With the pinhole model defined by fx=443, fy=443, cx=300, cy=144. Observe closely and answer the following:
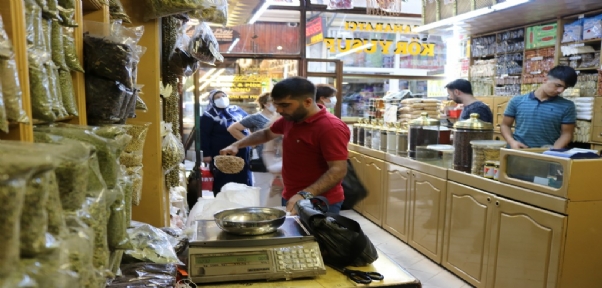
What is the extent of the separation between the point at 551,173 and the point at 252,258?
1.99 meters

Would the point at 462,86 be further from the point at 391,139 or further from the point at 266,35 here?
the point at 266,35

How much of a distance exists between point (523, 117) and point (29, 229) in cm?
416

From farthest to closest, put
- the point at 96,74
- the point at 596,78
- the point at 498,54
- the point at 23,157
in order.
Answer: the point at 498,54 < the point at 596,78 < the point at 96,74 < the point at 23,157

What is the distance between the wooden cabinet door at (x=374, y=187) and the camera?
15.5 feet

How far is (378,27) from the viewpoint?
6.97 meters

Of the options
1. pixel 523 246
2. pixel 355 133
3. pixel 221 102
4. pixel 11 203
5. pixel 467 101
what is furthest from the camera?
pixel 355 133

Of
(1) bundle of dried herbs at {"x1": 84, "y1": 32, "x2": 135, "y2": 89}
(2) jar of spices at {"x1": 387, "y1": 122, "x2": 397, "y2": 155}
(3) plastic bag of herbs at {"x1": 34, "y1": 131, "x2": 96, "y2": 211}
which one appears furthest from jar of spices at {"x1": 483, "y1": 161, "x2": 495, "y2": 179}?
(3) plastic bag of herbs at {"x1": 34, "y1": 131, "x2": 96, "y2": 211}

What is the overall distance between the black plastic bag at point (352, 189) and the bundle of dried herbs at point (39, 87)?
12.6 ft

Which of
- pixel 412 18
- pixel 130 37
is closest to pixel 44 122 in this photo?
pixel 130 37

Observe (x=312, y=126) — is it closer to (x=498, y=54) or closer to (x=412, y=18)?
(x=498, y=54)

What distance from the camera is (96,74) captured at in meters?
1.16

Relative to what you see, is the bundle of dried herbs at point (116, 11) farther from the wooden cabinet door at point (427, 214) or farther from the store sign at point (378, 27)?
the store sign at point (378, 27)

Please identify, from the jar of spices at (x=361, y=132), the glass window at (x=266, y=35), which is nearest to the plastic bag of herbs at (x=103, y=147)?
the jar of spices at (x=361, y=132)

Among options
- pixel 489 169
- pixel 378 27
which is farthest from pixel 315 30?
pixel 489 169
